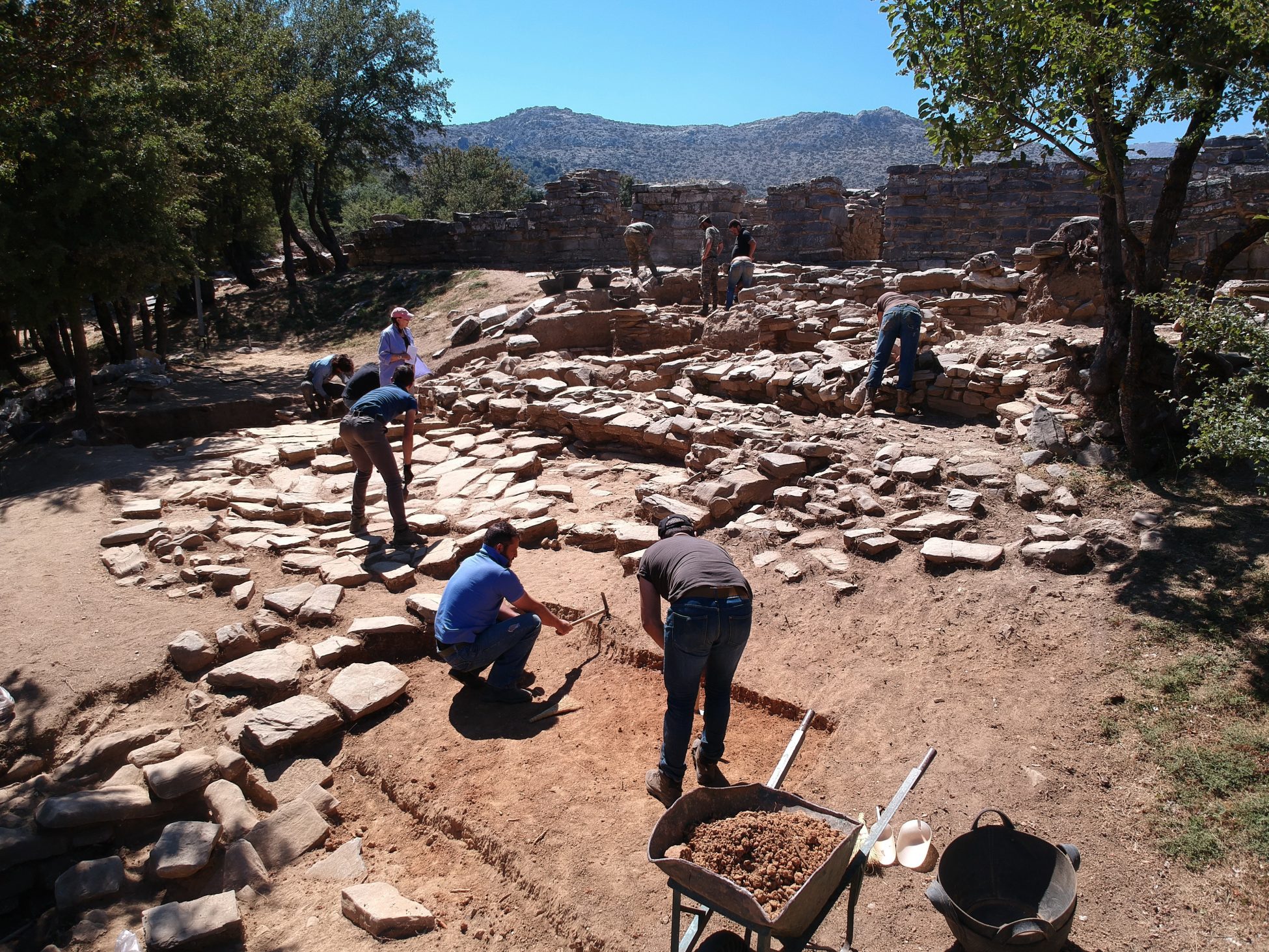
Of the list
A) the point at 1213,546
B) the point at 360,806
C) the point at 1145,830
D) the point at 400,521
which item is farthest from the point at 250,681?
the point at 1213,546

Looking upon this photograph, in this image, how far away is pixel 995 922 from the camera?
3348 millimetres

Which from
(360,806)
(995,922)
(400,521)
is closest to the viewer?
(995,922)

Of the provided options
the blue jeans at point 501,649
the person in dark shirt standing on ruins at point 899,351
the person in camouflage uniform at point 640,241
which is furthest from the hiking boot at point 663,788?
the person in camouflage uniform at point 640,241

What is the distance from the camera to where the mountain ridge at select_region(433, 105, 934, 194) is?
69.4 m

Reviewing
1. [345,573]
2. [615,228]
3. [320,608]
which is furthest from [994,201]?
[320,608]

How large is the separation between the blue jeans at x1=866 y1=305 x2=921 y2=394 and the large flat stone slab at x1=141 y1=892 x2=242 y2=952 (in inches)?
295

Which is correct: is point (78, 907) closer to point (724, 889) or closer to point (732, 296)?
point (724, 889)

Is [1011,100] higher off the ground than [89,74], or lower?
lower

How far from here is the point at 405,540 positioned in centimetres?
736

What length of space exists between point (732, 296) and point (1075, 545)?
363 inches

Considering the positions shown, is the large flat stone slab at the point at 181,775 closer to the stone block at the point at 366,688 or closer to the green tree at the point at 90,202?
the stone block at the point at 366,688

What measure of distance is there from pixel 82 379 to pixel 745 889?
1216 centimetres

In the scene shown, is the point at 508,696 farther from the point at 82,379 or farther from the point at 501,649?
the point at 82,379

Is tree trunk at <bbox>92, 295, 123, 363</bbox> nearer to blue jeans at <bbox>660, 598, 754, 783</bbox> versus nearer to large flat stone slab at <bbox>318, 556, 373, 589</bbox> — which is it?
large flat stone slab at <bbox>318, 556, 373, 589</bbox>
